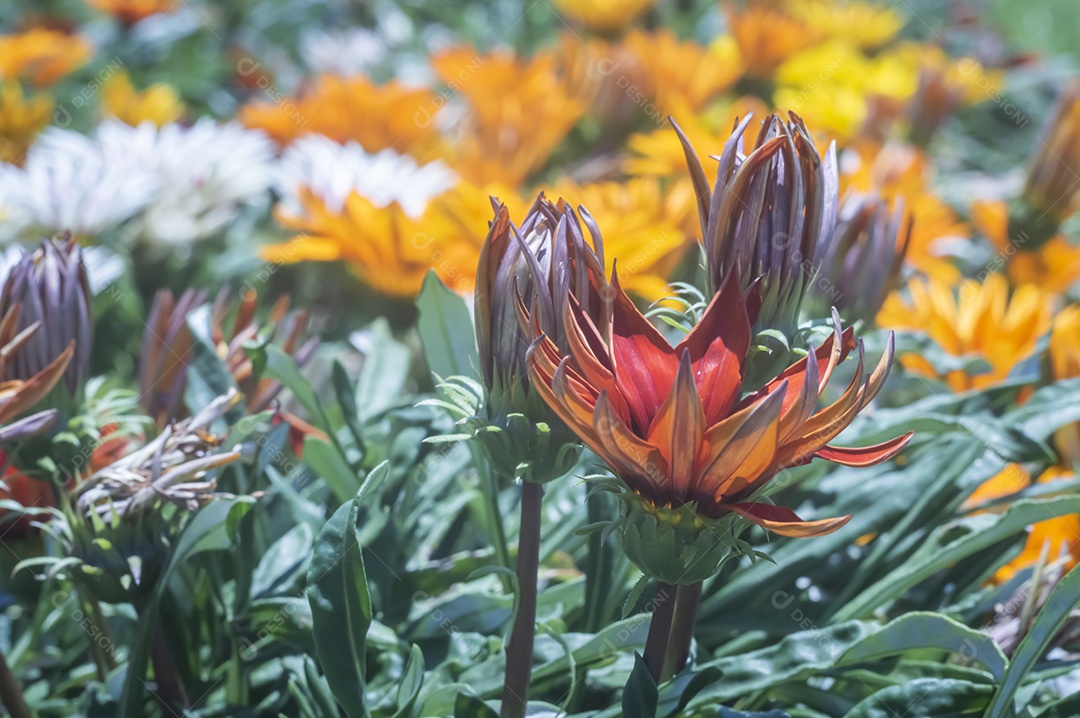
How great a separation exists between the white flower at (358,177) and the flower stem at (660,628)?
95 centimetres

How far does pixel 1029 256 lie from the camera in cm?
167

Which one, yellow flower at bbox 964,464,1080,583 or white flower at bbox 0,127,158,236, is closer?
yellow flower at bbox 964,464,1080,583

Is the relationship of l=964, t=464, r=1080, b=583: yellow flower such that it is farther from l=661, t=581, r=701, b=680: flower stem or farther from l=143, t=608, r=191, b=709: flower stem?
l=143, t=608, r=191, b=709: flower stem

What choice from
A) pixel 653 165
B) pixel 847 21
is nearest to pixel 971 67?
pixel 847 21

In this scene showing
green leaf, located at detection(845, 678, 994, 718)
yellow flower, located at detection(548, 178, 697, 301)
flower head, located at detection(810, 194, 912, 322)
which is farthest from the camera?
yellow flower, located at detection(548, 178, 697, 301)

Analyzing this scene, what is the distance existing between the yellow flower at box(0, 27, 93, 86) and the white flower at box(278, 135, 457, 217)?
2.77 feet

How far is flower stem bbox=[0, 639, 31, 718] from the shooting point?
2.28 ft

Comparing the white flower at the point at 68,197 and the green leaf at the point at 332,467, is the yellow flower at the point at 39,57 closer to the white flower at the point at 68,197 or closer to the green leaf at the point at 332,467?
the white flower at the point at 68,197

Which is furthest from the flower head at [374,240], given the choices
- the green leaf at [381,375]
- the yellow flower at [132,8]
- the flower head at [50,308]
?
the yellow flower at [132,8]

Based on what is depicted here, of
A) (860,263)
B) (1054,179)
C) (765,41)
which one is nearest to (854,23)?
(765,41)

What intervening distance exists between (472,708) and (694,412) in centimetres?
30

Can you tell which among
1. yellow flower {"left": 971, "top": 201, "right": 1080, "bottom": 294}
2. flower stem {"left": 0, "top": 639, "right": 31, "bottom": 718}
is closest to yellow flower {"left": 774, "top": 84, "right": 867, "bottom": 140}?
yellow flower {"left": 971, "top": 201, "right": 1080, "bottom": 294}

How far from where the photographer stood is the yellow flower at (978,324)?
4.11 ft

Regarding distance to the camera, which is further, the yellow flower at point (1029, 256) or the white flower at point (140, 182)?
the yellow flower at point (1029, 256)
